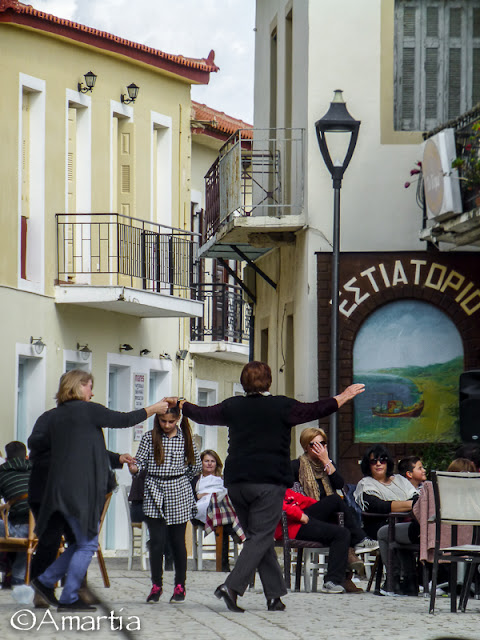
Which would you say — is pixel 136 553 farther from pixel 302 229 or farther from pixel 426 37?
pixel 426 37

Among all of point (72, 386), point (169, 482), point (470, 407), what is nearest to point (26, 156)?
point (470, 407)

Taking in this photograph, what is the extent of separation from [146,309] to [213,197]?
14.3 feet

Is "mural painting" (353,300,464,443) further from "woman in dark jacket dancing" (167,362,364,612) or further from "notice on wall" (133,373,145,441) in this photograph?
"notice on wall" (133,373,145,441)

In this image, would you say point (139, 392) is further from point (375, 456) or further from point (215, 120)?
point (375, 456)

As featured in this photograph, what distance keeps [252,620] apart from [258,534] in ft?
2.86

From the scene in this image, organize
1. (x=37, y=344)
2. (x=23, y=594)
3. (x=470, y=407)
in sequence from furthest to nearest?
(x=37, y=344)
(x=470, y=407)
(x=23, y=594)

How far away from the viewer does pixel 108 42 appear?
92.8 ft

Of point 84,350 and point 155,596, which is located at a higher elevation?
point 84,350

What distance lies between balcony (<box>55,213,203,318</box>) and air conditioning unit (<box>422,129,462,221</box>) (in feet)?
26.5

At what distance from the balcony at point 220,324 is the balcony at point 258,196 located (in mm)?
7254

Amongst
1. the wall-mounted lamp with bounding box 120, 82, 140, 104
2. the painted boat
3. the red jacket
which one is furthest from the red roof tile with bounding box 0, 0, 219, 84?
the red jacket

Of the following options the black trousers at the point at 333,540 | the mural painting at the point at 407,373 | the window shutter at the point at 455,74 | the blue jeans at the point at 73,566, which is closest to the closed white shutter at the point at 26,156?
the mural painting at the point at 407,373

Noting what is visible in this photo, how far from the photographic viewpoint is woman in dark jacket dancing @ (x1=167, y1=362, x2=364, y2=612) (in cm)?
1275

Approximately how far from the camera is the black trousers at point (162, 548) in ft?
44.7
